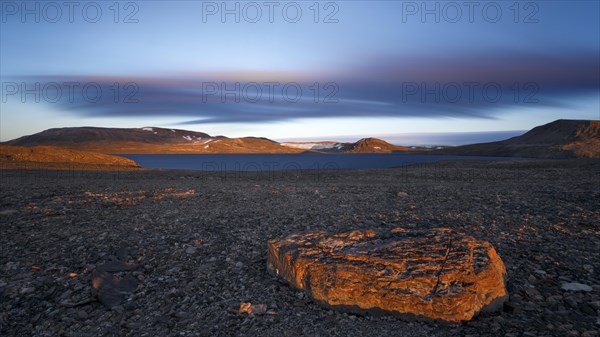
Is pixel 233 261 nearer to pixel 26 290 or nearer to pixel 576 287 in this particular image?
pixel 26 290

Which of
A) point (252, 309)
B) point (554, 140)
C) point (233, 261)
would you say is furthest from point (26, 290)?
point (554, 140)

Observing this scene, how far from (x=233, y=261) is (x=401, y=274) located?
3.46m

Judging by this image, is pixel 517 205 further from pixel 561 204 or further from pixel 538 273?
pixel 538 273

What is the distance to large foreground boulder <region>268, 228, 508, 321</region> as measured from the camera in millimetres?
4863

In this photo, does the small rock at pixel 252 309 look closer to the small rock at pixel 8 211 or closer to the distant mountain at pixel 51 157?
the small rock at pixel 8 211

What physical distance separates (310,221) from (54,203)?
1029 cm

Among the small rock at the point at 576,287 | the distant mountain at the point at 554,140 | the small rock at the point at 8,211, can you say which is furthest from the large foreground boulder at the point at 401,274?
the distant mountain at the point at 554,140

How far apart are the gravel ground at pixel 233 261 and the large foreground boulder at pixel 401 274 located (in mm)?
207

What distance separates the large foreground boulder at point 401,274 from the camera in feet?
16.0

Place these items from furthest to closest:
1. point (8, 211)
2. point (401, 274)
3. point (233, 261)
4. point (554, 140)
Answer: point (554, 140), point (8, 211), point (233, 261), point (401, 274)

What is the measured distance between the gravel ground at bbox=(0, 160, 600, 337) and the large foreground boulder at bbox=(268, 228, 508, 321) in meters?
0.21

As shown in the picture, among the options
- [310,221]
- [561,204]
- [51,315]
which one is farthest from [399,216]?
[51,315]

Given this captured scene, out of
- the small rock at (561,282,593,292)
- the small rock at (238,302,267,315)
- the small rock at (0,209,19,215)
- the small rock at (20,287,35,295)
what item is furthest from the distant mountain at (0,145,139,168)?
the small rock at (561,282,593,292)

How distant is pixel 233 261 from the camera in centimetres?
716
